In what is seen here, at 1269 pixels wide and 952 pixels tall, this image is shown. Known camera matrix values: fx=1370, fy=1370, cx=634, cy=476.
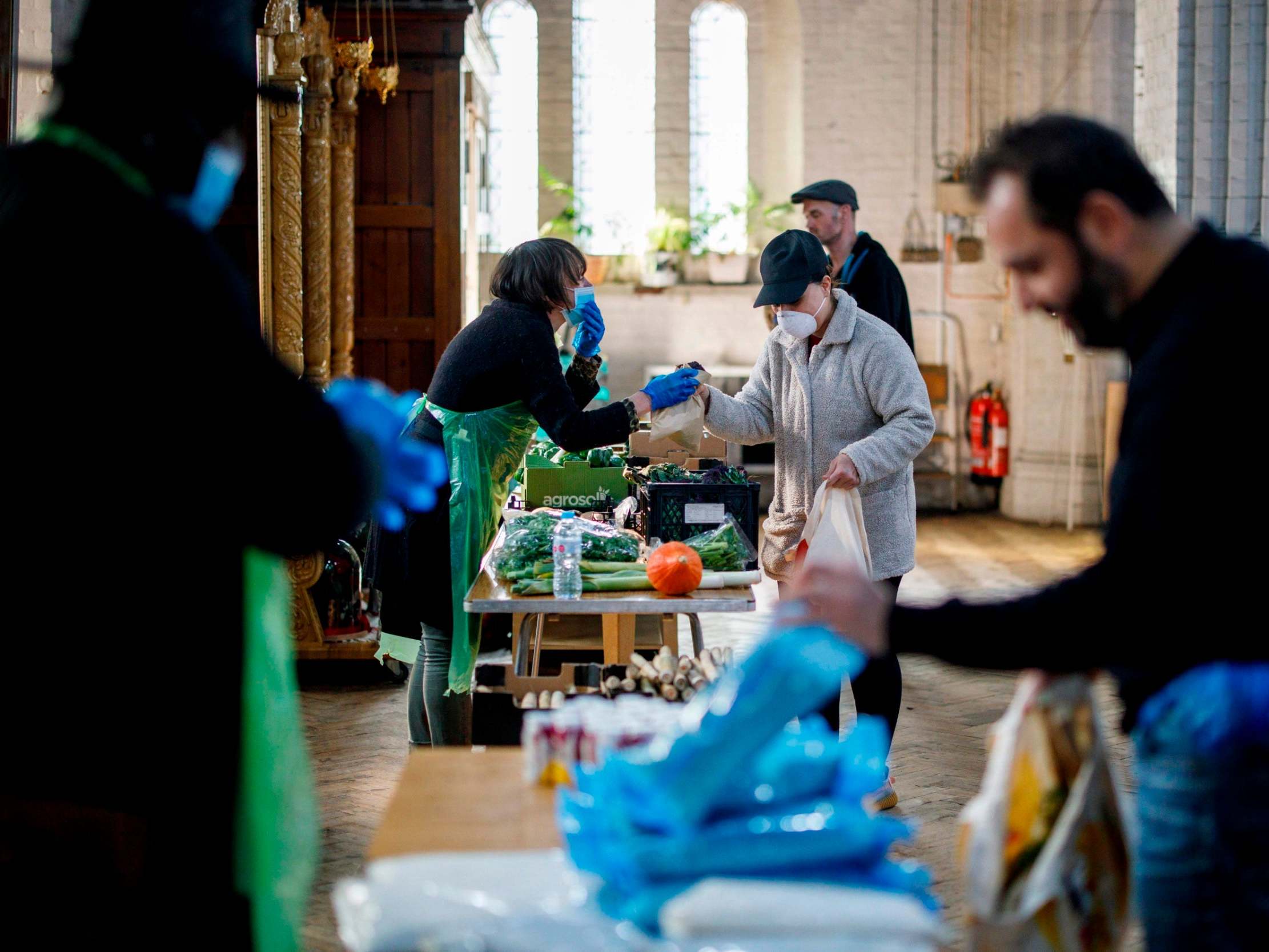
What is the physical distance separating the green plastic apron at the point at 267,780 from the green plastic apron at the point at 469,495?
7.25 ft

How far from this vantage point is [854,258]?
5.57 m

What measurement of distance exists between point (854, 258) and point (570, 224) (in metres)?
7.15

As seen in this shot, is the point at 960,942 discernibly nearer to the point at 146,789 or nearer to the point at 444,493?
the point at 444,493

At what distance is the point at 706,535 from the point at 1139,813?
208 cm

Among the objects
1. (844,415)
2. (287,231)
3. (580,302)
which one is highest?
(287,231)

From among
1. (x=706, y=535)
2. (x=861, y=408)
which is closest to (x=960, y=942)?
(x=706, y=535)

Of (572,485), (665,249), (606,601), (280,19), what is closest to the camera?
(606,601)

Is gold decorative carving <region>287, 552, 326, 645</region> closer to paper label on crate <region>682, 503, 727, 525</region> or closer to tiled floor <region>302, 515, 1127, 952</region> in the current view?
tiled floor <region>302, 515, 1127, 952</region>

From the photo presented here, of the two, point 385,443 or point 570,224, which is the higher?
point 570,224

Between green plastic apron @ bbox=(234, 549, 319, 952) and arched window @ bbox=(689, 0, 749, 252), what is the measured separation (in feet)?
37.5

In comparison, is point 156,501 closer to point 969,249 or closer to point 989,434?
point 989,434

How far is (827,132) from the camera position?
472 inches

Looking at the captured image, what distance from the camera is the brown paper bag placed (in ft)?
14.0

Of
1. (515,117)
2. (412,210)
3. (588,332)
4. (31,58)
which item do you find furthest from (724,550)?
(515,117)
